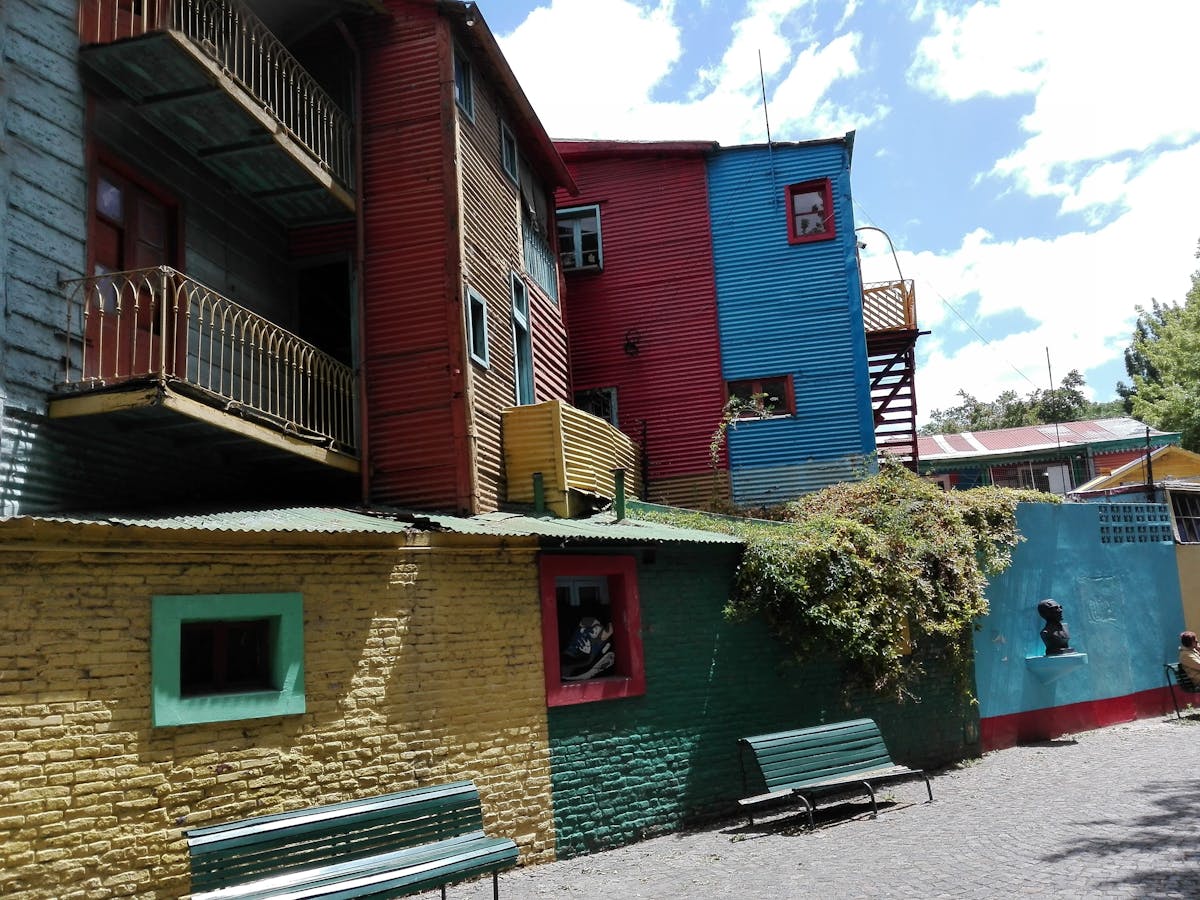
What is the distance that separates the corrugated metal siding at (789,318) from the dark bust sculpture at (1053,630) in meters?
4.28

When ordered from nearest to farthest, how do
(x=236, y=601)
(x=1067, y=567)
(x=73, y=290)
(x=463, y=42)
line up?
1. (x=236, y=601)
2. (x=73, y=290)
3. (x=463, y=42)
4. (x=1067, y=567)

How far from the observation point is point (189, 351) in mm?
9672

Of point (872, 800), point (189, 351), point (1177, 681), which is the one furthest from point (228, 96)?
point (1177, 681)

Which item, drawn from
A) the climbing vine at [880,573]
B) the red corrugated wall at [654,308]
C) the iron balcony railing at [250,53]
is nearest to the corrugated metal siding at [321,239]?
the iron balcony railing at [250,53]

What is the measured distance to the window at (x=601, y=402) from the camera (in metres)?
18.9

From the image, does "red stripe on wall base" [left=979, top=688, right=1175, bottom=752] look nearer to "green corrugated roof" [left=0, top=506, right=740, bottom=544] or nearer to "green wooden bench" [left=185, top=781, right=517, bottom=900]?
"green corrugated roof" [left=0, top=506, right=740, bottom=544]

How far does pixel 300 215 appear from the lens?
11602mm

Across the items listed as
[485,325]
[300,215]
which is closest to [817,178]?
[485,325]

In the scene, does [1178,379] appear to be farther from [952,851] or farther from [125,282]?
[125,282]

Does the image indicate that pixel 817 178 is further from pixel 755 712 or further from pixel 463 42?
pixel 755 712

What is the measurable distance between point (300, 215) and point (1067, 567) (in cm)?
1258

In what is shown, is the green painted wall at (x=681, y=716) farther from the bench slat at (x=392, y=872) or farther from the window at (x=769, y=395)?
the window at (x=769, y=395)

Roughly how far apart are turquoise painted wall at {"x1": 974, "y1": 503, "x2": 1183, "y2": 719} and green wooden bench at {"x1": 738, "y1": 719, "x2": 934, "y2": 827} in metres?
4.02

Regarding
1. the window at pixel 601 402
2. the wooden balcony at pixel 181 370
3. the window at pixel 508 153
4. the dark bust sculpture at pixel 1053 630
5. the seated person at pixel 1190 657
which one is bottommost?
the seated person at pixel 1190 657
